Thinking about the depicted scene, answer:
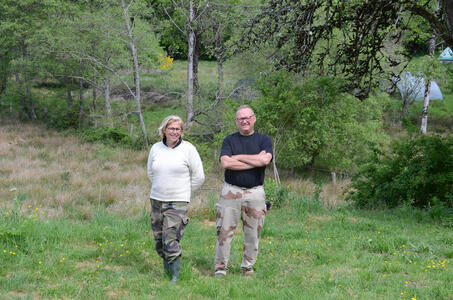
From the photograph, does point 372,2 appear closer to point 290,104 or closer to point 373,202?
point 373,202

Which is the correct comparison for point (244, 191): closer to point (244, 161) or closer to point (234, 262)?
point (244, 161)

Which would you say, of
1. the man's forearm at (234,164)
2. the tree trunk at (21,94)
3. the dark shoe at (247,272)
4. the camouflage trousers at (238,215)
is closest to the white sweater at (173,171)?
the man's forearm at (234,164)

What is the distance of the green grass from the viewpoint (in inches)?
177

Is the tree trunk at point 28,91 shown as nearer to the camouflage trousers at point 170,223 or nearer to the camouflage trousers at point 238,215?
the camouflage trousers at point 170,223

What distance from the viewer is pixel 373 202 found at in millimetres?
10117

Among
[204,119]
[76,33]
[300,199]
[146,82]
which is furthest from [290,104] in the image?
[146,82]

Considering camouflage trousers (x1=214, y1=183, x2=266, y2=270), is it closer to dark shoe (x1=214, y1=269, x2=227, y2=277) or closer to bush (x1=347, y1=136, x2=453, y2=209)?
dark shoe (x1=214, y1=269, x2=227, y2=277)

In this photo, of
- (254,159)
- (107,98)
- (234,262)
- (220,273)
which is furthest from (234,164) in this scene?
(107,98)

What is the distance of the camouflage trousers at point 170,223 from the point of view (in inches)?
189

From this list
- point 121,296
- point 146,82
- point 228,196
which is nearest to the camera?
point 121,296

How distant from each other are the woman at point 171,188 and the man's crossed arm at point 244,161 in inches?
14.4

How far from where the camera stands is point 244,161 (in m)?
5.01

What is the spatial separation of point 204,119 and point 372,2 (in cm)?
1669

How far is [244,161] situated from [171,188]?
0.88 m
